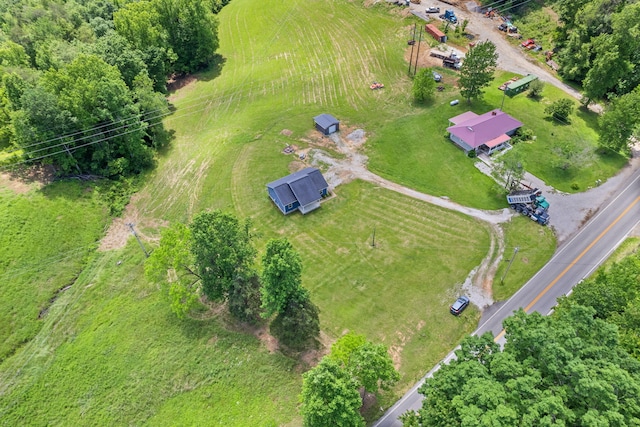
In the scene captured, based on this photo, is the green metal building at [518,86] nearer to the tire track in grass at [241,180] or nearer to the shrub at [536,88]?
the shrub at [536,88]

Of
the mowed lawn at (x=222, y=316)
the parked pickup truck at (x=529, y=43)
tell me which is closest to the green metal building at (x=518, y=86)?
the parked pickup truck at (x=529, y=43)

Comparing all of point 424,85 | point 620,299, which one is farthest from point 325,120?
point 620,299

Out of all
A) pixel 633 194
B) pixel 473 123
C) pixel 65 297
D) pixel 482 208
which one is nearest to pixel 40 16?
pixel 65 297

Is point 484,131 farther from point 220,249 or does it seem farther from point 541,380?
point 220,249

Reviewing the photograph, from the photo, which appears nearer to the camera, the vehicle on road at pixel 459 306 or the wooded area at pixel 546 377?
the wooded area at pixel 546 377

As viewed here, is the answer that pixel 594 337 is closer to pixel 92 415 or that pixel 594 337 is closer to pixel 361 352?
pixel 361 352
